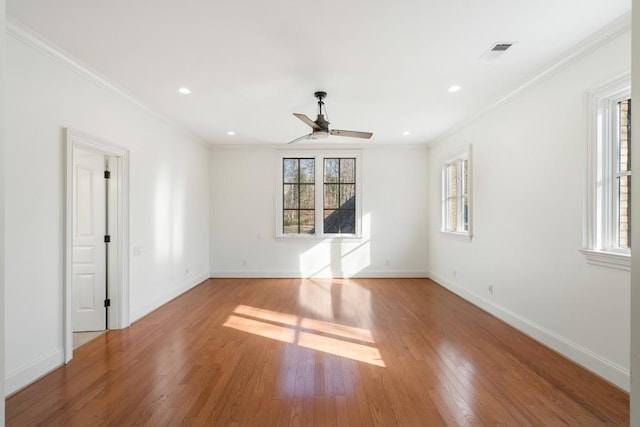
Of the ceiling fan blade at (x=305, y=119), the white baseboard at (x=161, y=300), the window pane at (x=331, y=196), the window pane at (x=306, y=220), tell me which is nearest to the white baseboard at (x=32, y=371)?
the white baseboard at (x=161, y=300)

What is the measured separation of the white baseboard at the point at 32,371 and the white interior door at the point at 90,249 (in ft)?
3.04

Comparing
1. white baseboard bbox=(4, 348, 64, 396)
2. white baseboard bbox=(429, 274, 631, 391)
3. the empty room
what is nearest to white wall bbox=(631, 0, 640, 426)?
the empty room

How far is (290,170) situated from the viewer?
679cm

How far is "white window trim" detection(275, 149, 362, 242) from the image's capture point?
6668 millimetres

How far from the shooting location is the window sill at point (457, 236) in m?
4.96

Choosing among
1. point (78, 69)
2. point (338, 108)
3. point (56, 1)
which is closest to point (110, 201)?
point (78, 69)

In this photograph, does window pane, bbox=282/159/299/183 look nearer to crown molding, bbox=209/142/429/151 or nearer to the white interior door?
crown molding, bbox=209/142/429/151

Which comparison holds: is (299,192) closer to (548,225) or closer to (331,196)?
(331,196)

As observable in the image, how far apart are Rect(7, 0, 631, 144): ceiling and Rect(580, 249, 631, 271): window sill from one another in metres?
1.77

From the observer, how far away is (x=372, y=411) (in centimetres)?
217

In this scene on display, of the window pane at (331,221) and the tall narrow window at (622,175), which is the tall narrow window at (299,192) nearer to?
the window pane at (331,221)

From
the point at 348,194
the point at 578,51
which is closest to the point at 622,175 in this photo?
the point at 578,51

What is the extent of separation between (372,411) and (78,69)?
390 cm

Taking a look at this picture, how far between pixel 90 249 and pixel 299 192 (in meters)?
3.88
